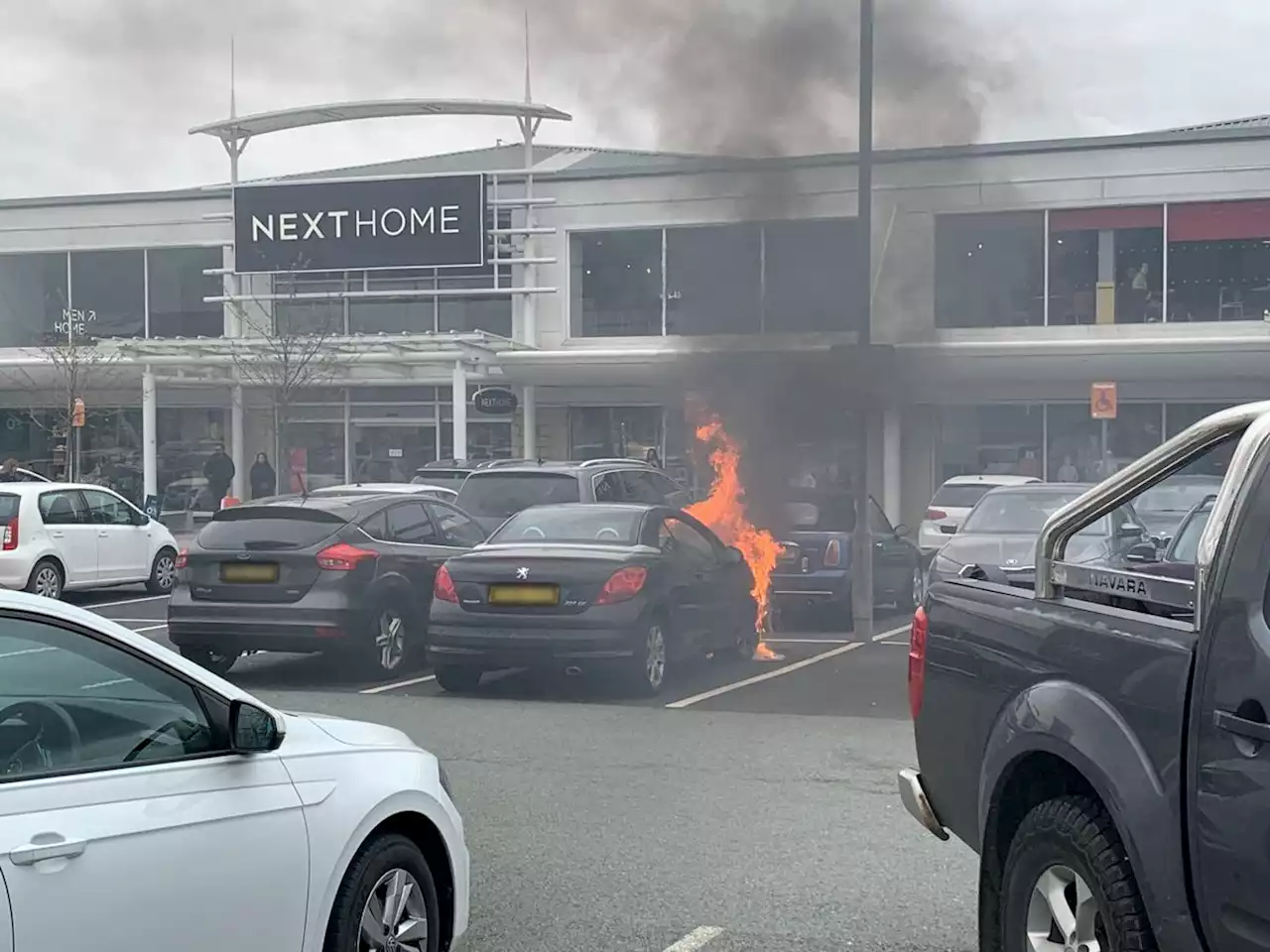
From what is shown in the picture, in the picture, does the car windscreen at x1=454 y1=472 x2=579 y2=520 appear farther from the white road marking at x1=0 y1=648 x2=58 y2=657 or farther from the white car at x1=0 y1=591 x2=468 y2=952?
the white road marking at x1=0 y1=648 x2=58 y2=657

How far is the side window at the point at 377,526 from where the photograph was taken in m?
11.2

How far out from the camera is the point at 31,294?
3088 cm

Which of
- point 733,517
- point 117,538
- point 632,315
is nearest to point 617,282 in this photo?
point 632,315

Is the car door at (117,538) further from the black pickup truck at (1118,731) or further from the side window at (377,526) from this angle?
the black pickup truck at (1118,731)

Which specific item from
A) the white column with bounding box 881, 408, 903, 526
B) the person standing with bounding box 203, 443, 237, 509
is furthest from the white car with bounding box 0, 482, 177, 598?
the white column with bounding box 881, 408, 903, 526

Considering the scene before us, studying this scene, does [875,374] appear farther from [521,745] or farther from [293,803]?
[293,803]

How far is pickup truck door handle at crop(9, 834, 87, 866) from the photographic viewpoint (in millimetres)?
3061

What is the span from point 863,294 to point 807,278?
2.25 meters

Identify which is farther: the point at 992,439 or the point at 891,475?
the point at 992,439

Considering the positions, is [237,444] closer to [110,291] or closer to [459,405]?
[110,291]

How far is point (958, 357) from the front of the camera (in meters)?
22.0

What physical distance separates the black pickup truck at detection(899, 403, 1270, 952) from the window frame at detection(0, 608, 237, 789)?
2019 mm

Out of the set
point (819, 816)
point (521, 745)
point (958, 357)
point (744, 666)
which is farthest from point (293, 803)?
point (958, 357)

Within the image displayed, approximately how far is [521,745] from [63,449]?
2178cm
